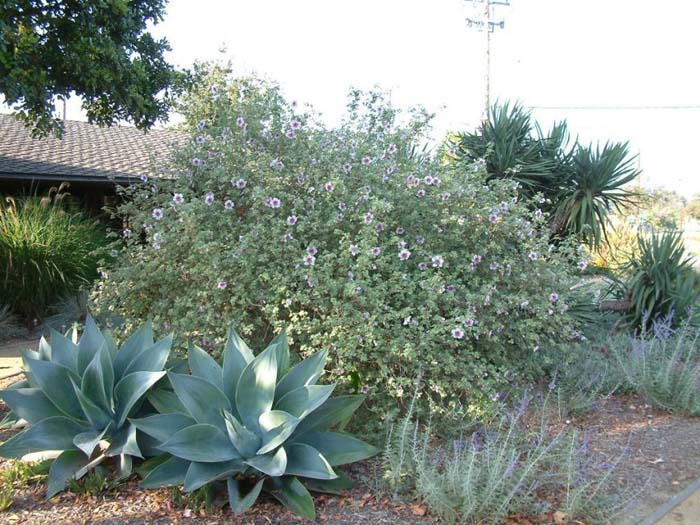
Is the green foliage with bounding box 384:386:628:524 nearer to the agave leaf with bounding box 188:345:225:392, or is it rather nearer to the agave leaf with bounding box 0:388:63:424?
the agave leaf with bounding box 188:345:225:392

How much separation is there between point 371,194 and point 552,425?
222cm

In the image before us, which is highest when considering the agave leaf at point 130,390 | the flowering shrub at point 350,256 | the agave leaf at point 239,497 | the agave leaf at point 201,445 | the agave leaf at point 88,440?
the flowering shrub at point 350,256

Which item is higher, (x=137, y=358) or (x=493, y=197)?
(x=493, y=197)

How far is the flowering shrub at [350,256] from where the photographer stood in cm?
434

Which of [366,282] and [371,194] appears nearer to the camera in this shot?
[366,282]

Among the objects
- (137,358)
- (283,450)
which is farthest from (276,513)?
(137,358)

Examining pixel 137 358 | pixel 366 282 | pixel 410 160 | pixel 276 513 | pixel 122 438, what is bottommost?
pixel 276 513

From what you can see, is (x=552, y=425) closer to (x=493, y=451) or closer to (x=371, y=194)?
(x=493, y=451)

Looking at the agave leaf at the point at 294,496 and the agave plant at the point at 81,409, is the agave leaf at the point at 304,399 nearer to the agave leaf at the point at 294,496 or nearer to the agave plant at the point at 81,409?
the agave leaf at the point at 294,496

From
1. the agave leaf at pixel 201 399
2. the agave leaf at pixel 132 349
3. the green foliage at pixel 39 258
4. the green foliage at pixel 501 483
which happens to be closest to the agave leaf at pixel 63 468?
the agave leaf at pixel 132 349

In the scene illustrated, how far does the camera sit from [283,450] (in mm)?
3266

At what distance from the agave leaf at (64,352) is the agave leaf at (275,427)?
1.42 metres

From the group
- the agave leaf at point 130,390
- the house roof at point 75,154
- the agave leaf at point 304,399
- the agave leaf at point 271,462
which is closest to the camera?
the agave leaf at point 271,462

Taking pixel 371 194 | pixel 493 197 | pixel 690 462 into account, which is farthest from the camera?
pixel 493 197
